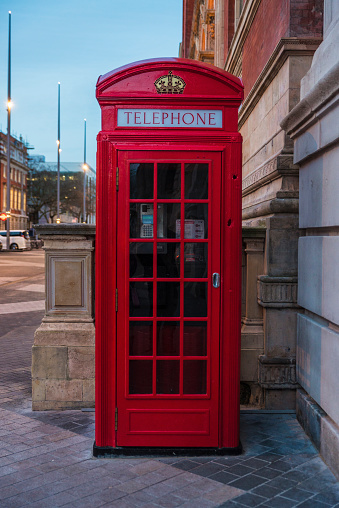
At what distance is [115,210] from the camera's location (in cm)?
400

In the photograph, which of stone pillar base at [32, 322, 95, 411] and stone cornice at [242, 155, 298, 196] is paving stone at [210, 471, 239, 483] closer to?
stone pillar base at [32, 322, 95, 411]

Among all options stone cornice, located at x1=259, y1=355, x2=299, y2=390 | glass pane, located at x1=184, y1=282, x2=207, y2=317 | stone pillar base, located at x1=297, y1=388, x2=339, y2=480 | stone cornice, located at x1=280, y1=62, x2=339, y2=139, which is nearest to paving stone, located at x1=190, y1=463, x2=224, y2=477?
stone pillar base, located at x1=297, y1=388, x2=339, y2=480

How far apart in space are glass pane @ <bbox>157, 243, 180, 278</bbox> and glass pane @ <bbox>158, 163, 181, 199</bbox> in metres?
0.38

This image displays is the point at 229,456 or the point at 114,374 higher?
the point at 114,374

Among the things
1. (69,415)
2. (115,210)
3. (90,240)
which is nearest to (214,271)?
(115,210)

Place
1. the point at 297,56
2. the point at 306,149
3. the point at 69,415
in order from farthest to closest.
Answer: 1. the point at 297,56
2. the point at 69,415
3. the point at 306,149

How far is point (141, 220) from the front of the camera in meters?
4.03

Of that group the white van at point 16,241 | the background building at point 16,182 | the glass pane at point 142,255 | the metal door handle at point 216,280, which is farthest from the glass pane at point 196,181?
the background building at point 16,182

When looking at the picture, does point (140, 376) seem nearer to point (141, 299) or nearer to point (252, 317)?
point (141, 299)

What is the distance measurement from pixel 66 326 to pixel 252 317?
1.91 m

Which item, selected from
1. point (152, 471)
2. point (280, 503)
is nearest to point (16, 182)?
point (152, 471)

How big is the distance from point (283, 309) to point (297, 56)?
2.66 m

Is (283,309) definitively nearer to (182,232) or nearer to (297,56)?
(182,232)

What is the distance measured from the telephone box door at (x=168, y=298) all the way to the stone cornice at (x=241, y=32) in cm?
467
